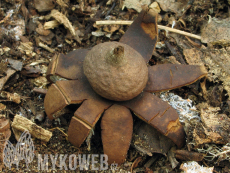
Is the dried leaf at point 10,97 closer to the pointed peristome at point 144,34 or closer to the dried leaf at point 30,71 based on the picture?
the dried leaf at point 30,71

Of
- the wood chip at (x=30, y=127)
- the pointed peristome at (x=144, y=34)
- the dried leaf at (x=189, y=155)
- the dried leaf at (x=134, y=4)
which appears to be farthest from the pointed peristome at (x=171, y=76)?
the dried leaf at (x=134, y=4)

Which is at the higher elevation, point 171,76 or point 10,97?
point 171,76

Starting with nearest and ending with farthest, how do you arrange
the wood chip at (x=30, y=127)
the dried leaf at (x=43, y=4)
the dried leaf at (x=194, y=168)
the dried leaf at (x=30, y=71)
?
the dried leaf at (x=194, y=168), the wood chip at (x=30, y=127), the dried leaf at (x=30, y=71), the dried leaf at (x=43, y=4)

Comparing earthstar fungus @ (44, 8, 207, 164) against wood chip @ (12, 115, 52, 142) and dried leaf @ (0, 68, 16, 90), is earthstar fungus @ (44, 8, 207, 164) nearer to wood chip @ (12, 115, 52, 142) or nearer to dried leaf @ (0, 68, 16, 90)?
wood chip @ (12, 115, 52, 142)

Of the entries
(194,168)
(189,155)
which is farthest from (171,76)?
(194,168)

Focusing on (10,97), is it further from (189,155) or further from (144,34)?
(189,155)

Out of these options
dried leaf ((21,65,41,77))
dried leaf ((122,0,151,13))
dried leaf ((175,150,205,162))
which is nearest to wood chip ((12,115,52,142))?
dried leaf ((21,65,41,77))

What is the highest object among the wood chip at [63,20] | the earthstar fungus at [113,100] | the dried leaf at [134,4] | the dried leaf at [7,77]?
the dried leaf at [134,4]
